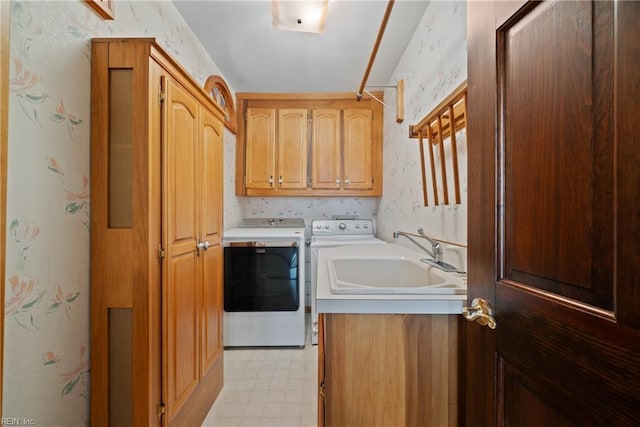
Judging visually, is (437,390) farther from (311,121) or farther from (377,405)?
(311,121)

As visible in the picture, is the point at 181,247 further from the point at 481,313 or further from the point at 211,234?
the point at 481,313

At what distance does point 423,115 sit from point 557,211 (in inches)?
57.5

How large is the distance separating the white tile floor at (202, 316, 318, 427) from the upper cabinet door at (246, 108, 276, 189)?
162 cm

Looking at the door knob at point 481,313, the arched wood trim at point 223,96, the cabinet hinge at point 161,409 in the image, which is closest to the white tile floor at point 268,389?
the cabinet hinge at point 161,409

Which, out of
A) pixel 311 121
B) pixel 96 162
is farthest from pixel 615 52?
pixel 311 121

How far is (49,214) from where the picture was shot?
37.7 inches

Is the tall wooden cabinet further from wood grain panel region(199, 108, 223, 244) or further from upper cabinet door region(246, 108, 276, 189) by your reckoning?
upper cabinet door region(246, 108, 276, 189)

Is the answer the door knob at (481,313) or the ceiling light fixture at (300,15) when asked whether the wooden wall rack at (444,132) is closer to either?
the door knob at (481,313)

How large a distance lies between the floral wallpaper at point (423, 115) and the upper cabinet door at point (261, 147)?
1.17 m

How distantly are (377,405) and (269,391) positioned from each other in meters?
1.18

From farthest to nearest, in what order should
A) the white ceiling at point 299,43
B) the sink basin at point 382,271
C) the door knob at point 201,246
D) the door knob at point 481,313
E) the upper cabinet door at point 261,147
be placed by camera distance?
the upper cabinet door at point 261,147
the white ceiling at point 299,43
the door knob at point 201,246
the sink basin at point 382,271
the door knob at point 481,313

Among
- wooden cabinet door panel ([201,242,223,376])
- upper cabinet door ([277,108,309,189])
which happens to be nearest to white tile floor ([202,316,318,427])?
wooden cabinet door panel ([201,242,223,376])

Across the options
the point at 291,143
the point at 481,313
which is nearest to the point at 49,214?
the point at 481,313

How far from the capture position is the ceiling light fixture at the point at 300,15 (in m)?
1.63
